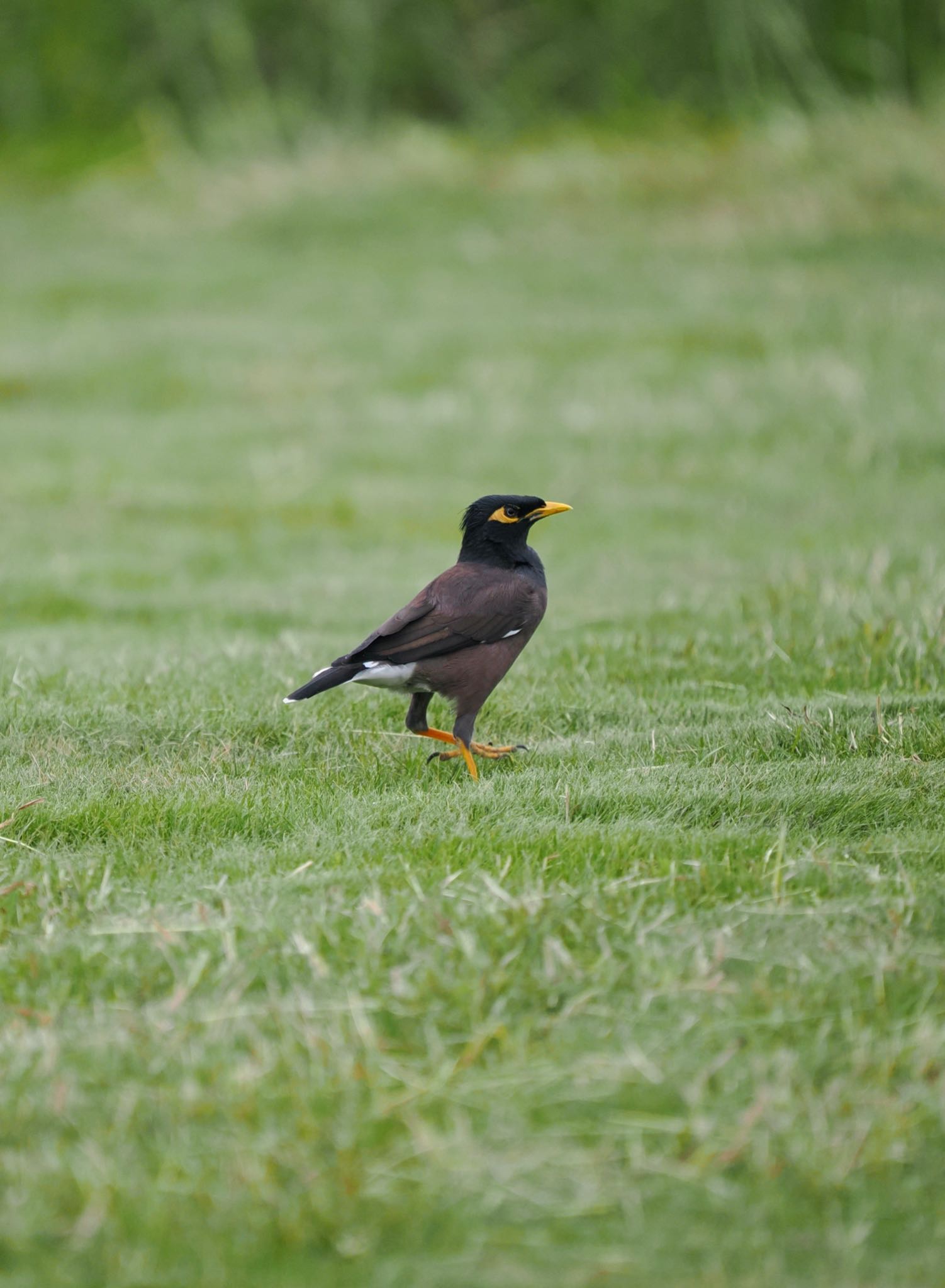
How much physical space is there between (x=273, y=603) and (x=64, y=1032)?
5.69 metres

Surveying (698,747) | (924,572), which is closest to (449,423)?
(924,572)

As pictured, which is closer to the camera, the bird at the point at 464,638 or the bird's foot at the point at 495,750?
the bird at the point at 464,638

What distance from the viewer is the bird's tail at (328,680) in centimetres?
543

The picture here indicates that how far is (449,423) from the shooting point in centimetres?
1464

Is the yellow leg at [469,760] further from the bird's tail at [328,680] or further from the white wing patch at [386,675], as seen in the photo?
the bird's tail at [328,680]

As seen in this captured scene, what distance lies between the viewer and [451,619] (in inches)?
223

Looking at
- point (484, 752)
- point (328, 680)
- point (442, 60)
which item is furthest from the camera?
point (442, 60)

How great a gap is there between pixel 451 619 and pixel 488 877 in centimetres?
154

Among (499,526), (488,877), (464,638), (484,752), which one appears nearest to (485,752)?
(484,752)

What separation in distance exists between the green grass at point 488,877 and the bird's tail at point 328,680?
301 millimetres

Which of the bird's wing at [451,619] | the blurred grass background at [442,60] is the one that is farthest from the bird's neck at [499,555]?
the blurred grass background at [442,60]

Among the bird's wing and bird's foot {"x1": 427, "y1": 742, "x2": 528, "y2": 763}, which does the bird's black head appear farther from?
bird's foot {"x1": 427, "y1": 742, "x2": 528, "y2": 763}

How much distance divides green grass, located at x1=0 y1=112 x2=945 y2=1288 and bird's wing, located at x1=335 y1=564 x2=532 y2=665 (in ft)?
1.46

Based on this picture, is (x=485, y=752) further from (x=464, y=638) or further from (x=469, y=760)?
(x=464, y=638)
